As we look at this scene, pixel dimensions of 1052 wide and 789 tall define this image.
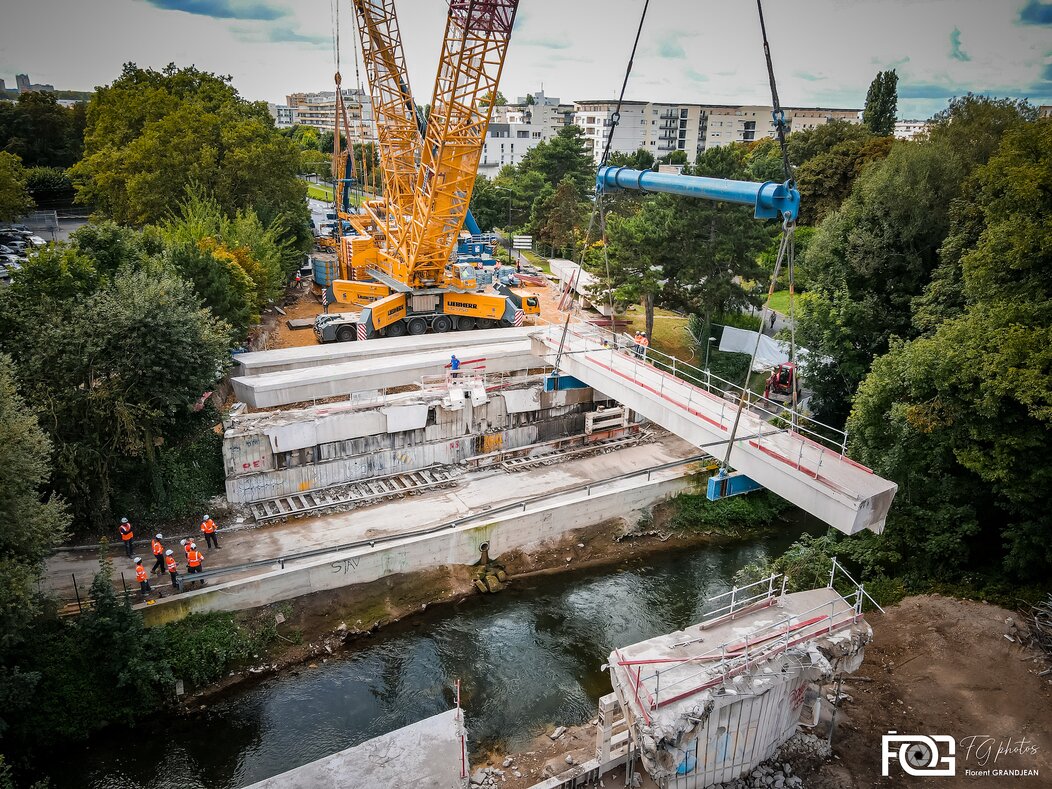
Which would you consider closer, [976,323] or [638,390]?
[976,323]

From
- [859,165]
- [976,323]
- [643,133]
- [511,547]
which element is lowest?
[511,547]

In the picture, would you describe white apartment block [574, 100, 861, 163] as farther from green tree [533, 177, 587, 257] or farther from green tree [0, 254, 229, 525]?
green tree [0, 254, 229, 525]

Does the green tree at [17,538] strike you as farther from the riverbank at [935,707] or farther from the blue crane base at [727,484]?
the blue crane base at [727,484]

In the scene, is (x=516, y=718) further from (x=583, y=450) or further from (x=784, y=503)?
(x=784, y=503)

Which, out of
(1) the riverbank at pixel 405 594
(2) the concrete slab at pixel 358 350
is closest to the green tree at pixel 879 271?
(1) the riverbank at pixel 405 594

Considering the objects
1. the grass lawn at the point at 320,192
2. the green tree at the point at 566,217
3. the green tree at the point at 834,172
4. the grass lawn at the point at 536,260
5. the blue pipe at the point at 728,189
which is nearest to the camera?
the blue pipe at the point at 728,189

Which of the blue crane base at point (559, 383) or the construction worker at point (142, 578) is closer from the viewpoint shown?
the construction worker at point (142, 578)

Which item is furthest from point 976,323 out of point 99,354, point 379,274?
point 379,274
